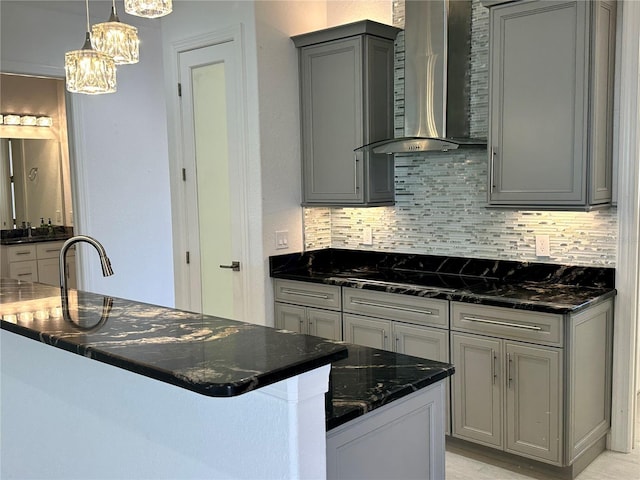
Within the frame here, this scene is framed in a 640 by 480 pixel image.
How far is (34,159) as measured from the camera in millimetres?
6820

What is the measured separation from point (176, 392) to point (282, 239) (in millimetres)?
2668

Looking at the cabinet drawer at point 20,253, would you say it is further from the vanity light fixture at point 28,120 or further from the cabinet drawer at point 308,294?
the cabinet drawer at point 308,294

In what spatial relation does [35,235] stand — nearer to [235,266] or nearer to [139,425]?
[235,266]

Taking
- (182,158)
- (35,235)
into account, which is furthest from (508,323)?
(35,235)

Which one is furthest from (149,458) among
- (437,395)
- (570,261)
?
(570,261)

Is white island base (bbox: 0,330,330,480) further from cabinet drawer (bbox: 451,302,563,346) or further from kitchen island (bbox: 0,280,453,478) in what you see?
cabinet drawer (bbox: 451,302,563,346)

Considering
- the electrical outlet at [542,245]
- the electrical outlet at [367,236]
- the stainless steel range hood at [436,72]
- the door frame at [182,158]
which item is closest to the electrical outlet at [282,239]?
the door frame at [182,158]

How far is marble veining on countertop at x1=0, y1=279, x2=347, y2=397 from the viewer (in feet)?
4.06

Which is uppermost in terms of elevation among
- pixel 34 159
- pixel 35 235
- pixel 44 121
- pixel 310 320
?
pixel 44 121

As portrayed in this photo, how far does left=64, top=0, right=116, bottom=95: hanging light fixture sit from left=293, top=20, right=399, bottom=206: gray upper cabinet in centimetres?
190

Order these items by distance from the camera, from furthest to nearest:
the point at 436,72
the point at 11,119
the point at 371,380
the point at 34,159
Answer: the point at 34,159, the point at 11,119, the point at 436,72, the point at 371,380

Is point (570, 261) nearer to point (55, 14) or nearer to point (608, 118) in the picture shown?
point (608, 118)

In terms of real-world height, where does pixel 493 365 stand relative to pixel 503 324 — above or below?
below

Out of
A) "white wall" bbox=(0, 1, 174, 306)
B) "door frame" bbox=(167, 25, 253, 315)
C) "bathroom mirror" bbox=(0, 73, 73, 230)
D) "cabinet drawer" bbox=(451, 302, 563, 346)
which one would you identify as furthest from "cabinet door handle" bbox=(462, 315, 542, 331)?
"bathroom mirror" bbox=(0, 73, 73, 230)
